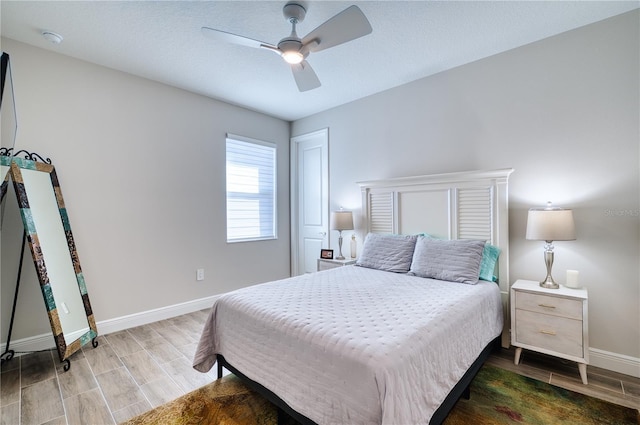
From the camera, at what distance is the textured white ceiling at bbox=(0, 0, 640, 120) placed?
209 centimetres

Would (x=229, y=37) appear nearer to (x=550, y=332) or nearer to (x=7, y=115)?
(x=7, y=115)

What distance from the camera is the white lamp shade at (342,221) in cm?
365

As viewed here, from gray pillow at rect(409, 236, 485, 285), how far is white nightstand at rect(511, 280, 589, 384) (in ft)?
1.11

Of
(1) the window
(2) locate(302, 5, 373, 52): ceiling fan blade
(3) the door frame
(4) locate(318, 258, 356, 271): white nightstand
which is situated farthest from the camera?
(3) the door frame

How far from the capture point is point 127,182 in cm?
307

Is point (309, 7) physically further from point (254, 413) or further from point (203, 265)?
point (203, 265)

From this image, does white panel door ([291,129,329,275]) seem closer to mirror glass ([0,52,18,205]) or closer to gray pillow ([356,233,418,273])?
gray pillow ([356,233,418,273])

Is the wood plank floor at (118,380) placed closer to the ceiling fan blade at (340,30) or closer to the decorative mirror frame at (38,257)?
the decorative mirror frame at (38,257)

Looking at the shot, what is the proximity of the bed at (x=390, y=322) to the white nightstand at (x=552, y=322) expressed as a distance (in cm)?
15

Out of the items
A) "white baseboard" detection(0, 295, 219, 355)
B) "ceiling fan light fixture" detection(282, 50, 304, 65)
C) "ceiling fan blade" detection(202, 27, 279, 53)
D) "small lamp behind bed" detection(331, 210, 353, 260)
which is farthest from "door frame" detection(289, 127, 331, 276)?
"ceiling fan blade" detection(202, 27, 279, 53)

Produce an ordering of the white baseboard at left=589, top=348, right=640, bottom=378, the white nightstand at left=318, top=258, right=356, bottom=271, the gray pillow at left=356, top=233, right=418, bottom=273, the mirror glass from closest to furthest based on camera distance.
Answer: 1. the white baseboard at left=589, top=348, right=640, bottom=378
2. the mirror glass
3. the gray pillow at left=356, top=233, right=418, bottom=273
4. the white nightstand at left=318, top=258, right=356, bottom=271

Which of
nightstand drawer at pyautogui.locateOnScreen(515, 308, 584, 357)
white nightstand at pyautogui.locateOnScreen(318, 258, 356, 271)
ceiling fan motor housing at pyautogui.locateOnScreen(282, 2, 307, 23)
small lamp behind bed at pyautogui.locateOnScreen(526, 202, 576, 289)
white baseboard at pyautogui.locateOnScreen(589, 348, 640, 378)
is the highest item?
ceiling fan motor housing at pyautogui.locateOnScreen(282, 2, 307, 23)

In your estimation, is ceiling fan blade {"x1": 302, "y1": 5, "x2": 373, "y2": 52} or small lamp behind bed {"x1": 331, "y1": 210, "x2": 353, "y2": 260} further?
small lamp behind bed {"x1": 331, "y1": 210, "x2": 353, "y2": 260}

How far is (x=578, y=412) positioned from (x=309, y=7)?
3.10m
